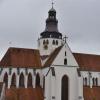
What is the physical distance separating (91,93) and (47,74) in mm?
10296

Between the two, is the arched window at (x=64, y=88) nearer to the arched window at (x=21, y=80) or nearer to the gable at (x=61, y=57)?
the gable at (x=61, y=57)

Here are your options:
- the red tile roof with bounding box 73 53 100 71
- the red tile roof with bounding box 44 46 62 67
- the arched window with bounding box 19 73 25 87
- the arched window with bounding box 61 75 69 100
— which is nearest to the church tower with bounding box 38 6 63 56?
the red tile roof with bounding box 44 46 62 67

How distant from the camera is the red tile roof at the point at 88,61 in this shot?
189ft

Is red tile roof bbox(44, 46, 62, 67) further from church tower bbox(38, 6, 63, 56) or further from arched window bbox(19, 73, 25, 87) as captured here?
arched window bbox(19, 73, 25, 87)

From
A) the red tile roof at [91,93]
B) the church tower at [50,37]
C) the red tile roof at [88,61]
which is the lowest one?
the red tile roof at [91,93]

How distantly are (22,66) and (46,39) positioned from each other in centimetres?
837

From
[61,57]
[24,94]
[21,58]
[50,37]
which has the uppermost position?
[50,37]

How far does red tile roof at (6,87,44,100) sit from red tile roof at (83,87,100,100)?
8.85 metres

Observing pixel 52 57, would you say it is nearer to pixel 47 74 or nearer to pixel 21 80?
pixel 47 74

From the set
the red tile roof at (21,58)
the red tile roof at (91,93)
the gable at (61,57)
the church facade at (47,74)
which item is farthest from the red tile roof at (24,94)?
the red tile roof at (91,93)

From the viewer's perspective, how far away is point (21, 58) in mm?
53969

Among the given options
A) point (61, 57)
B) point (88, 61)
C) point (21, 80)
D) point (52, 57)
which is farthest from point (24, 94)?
point (88, 61)

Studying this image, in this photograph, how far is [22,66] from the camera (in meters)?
52.9

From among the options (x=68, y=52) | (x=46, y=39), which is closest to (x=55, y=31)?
(x=46, y=39)
